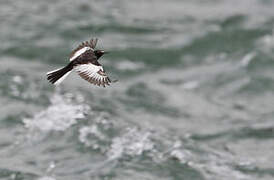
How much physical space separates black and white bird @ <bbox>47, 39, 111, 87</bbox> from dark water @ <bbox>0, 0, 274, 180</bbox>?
4.30 meters

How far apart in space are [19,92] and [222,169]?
4499mm

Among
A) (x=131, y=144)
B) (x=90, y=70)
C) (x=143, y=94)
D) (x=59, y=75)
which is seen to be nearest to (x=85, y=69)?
(x=90, y=70)

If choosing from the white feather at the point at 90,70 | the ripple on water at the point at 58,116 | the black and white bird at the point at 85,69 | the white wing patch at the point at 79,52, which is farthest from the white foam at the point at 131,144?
the white feather at the point at 90,70

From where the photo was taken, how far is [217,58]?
2088 centimetres

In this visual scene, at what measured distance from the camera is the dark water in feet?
50.2

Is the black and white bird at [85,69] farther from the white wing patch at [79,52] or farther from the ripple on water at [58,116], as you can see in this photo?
the ripple on water at [58,116]

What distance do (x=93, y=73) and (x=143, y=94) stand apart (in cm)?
930

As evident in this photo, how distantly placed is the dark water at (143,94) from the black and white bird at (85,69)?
14.1 feet

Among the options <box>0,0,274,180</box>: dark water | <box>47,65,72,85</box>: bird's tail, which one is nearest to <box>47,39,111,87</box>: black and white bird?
<box>47,65,72,85</box>: bird's tail

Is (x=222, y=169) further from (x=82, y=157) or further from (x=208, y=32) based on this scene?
(x=208, y=32)

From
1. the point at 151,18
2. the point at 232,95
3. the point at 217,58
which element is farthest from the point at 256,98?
the point at 151,18

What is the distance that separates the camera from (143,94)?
19.0 m

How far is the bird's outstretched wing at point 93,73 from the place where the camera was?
9617mm

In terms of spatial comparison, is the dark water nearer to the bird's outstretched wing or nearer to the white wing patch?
the white wing patch
